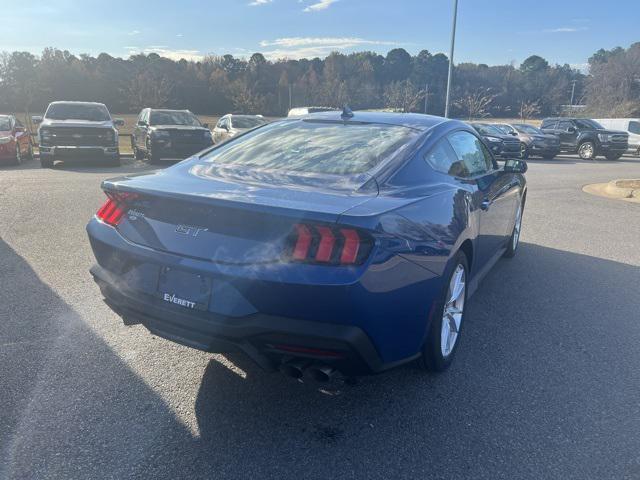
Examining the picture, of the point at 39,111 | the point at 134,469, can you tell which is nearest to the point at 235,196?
the point at 134,469

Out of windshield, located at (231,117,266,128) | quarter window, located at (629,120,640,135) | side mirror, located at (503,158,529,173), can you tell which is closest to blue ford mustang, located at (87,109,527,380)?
side mirror, located at (503,158,529,173)

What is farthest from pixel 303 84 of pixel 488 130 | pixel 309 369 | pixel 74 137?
pixel 309 369

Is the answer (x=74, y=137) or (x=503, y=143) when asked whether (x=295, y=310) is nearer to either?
(x=74, y=137)

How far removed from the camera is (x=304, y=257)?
2311mm

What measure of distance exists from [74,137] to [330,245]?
14490 mm

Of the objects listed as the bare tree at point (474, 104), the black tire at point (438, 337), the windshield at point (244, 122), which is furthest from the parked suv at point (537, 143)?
the bare tree at point (474, 104)

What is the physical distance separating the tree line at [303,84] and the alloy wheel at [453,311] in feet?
119

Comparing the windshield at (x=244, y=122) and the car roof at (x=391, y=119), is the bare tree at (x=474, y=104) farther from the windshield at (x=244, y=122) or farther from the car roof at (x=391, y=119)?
the car roof at (x=391, y=119)

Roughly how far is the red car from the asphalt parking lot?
39.7ft

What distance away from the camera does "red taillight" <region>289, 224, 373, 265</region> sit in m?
2.30

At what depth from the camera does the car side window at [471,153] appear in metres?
3.97

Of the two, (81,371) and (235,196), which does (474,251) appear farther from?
(81,371)

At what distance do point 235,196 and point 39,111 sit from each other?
181 feet

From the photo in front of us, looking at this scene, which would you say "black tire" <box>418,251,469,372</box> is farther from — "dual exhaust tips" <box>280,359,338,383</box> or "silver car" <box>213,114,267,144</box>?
"silver car" <box>213,114,267,144</box>
